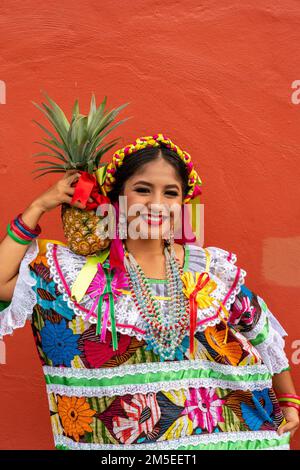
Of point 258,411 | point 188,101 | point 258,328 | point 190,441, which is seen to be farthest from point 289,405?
point 188,101

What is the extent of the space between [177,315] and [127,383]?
11.3 inches

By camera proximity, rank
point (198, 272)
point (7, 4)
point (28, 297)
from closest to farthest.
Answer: point (28, 297) → point (198, 272) → point (7, 4)

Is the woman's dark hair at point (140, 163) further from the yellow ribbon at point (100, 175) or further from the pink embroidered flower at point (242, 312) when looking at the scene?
the pink embroidered flower at point (242, 312)

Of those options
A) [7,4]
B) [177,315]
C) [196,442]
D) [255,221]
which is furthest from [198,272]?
[7,4]

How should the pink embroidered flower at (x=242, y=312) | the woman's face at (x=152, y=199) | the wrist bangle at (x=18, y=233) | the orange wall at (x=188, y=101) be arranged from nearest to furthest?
the wrist bangle at (x=18, y=233)
the woman's face at (x=152, y=199)
the pink embroidered flower at (x=242, y=312)
the orange wall at (x=188, y=101)

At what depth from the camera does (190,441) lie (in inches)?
98.0

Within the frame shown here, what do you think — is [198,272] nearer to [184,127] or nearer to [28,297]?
[28,297]

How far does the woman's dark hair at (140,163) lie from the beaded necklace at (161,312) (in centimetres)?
27

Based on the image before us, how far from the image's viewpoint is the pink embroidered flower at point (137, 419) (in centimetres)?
246

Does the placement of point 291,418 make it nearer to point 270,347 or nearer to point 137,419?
point 270,347

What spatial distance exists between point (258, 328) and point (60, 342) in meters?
0.74

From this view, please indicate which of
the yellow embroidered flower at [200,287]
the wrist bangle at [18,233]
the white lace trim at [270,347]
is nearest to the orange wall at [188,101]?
Answer: the white lace trim at [270,347]

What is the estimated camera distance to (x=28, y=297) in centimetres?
246

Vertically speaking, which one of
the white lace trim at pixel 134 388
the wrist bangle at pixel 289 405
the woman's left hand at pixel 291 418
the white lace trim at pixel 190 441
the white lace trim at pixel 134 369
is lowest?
the white lace trim at pixel 190 441
